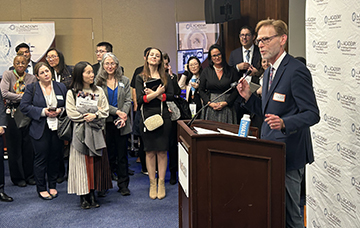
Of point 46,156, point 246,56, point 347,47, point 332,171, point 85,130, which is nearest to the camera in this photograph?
point 347,47

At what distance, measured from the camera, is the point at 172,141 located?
5.15 meters

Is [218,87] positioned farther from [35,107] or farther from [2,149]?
[2,149]

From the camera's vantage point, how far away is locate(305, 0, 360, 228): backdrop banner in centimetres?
255

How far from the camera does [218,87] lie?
15.9 ft

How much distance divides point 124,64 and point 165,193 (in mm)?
3972

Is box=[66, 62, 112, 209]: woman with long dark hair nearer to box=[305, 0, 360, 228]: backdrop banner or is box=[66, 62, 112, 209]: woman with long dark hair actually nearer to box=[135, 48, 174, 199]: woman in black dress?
box=[135, 48, 174, 199]: woman in black dress

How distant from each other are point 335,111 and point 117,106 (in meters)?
2.50

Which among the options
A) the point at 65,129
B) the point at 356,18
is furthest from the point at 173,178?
the point at 356,18

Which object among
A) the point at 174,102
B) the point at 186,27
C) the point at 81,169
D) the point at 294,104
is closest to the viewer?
the point at 294,104

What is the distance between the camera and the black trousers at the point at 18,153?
17.1 feet

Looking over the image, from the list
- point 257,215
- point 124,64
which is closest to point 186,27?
point 124,64

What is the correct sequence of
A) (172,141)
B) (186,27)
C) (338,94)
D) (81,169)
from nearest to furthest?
(338,94) < (81,169) < (172,141) < (186,27)

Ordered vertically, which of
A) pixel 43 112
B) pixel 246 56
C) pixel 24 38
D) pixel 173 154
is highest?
pixel 24 38

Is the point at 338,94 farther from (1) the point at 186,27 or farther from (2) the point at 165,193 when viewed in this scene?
(1) the point at 186,27
